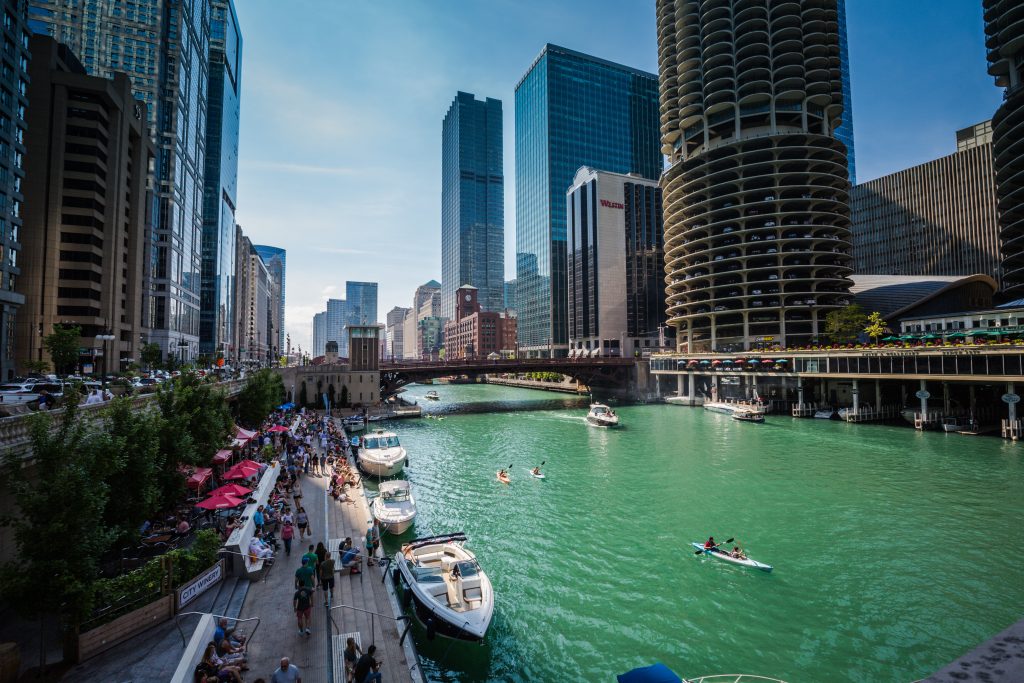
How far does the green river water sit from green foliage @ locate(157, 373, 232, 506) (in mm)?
11522

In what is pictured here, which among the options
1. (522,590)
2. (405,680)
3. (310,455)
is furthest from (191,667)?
(310,455)

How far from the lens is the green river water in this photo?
17.1 m

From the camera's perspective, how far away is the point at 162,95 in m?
104

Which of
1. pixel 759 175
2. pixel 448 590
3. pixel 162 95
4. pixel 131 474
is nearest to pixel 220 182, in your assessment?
pixel 162 95

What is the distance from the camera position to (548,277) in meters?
190

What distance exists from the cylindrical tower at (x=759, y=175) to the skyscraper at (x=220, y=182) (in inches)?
5353

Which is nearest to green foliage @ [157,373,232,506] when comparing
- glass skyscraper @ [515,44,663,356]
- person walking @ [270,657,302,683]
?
person walking @ [270,657,302,683]

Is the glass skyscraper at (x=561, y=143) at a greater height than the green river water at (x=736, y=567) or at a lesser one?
greater

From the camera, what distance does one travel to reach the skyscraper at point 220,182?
150000mm

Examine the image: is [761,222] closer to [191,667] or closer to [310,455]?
[310,455]

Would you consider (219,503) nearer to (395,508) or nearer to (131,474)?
(131,474)

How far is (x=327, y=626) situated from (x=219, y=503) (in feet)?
35.6

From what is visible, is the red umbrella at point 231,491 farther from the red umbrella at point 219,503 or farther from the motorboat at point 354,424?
the motorboat at point 354,424

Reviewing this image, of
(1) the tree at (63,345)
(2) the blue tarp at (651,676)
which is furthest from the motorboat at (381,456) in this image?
(2) the blue tarp at (651,676)
